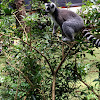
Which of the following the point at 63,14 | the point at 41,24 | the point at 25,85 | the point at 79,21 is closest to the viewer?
the point at 25,85

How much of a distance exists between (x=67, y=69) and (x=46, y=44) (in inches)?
17.0

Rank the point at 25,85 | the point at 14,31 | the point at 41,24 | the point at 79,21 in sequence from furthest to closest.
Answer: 1. the point at 79,21
2. the point at 41,24
3. the point at 14,31
4. the point at 25,85

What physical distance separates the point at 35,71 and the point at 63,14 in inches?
77.1

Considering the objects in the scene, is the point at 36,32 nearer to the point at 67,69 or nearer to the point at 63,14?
the point at 67,69

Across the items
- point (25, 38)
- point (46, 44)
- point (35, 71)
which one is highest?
point (25, 38)


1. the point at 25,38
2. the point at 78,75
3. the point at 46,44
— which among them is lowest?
the point at 78,75

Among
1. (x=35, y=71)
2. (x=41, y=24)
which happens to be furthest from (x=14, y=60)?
(x=41, y=24)

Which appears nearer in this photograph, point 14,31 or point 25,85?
point 25,85

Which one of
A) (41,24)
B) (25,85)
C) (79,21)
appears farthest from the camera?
(79,21)

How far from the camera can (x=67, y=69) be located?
1.99 meters

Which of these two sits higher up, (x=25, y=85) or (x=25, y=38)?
(x=25, y=38)

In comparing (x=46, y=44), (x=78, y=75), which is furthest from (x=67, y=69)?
(x=46, y=44)

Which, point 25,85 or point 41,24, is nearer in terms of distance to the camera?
point 25,85

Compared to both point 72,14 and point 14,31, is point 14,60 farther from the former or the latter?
point 72,14
